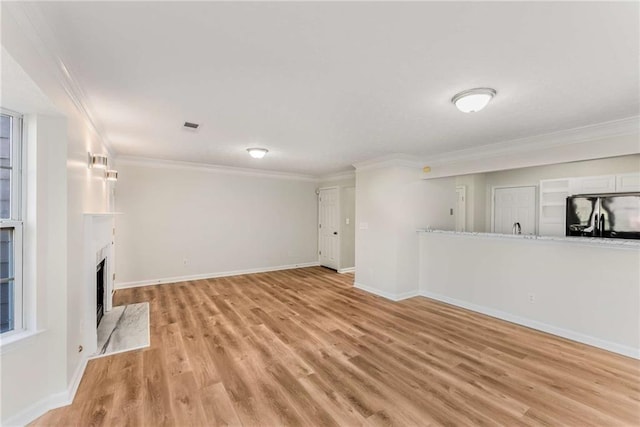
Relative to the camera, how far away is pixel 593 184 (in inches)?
177

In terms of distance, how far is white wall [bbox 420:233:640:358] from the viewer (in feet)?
9.50

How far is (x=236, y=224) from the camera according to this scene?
623 cm

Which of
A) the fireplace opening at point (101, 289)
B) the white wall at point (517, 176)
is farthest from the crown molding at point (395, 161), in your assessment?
the fireplace opening at point (101, 289)

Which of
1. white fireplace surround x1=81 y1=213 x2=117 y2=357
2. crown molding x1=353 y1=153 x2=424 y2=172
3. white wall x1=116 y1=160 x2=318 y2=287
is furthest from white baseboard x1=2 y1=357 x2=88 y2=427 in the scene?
crown molding x1=353 y1=153 x2=424 y2=172

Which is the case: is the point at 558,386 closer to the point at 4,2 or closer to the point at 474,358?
the point at 474,358

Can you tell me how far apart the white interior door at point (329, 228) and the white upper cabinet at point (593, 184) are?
→ 4.53 m

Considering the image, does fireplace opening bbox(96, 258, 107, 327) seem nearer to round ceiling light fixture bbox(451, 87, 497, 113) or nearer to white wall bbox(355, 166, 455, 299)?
white wall bbox(355, 166, 455, 299)

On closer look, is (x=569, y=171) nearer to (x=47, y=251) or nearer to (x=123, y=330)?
(x=47, y=251)

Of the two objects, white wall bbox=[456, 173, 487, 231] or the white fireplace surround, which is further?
white wall bbox=[456, 173, 487, 231]

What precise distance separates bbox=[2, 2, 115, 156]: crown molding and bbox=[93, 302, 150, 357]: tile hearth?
243 centimetres

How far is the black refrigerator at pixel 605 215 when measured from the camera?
4.00 metres

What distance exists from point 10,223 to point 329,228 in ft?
19.0

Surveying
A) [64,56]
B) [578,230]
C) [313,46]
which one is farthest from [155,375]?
[578,230]

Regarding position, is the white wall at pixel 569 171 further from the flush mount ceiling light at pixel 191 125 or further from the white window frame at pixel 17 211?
the white window frame at pixel 17 211
